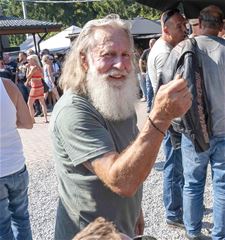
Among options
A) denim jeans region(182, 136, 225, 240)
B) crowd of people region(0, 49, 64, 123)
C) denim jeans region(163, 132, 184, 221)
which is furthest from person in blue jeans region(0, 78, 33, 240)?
crowd of people region(0, 49, 64, 123)

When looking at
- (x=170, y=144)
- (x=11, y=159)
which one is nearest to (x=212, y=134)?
(x=170, y=144)

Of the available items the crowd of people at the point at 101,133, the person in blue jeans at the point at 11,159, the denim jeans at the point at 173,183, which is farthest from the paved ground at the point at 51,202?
the crowd of people at the point at 101,133

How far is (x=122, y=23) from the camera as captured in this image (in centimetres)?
188

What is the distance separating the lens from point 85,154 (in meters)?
1.65

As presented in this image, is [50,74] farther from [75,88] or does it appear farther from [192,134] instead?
[75,88]

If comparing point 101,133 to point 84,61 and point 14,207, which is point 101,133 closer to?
point 84,61

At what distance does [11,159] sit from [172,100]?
162 centimetres

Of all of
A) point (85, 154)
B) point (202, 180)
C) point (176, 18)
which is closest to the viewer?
point (85, 154)

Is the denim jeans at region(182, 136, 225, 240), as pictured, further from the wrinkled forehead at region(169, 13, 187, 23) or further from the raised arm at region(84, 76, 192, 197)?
the raised arm at region(84, 76, 192, 197)

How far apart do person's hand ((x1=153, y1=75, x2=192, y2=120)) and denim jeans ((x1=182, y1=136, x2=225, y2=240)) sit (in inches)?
68.4

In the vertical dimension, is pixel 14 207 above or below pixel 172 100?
below

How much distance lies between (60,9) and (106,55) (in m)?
56.4

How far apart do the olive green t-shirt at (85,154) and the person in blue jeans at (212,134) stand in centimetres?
131

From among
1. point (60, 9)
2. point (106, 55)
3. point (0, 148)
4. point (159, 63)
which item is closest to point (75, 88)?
point (106, 55)
